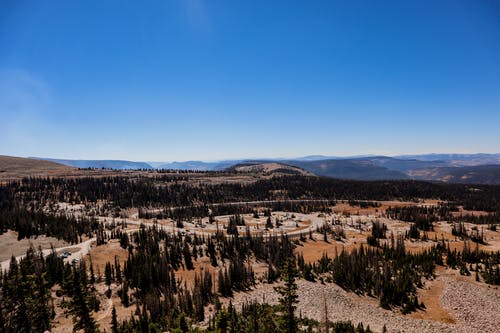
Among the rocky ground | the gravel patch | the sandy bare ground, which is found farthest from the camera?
the sandy bare ground

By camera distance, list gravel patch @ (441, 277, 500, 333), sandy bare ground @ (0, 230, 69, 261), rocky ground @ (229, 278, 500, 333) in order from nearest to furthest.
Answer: rocky ground @ (229, 278, 500, 333) → gravel patch @ (441, 277, 500, 333) → sandy bare ground @ (0, 230, 69, 261)

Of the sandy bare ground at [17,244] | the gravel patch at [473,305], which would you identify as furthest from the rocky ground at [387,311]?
the sandy bare ground at [17,244]

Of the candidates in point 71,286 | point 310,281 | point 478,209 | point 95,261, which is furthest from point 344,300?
point 478,209

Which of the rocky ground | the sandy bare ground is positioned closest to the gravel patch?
the rocky ground

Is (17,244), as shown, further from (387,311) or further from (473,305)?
(473,305)

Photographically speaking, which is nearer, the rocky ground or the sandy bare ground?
the rocky ground

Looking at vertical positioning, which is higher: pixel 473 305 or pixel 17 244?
pixel 17 244

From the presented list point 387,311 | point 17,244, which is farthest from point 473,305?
point 17,244

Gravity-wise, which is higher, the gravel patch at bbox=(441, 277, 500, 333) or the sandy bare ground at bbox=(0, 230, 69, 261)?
the sandy bare ground at bbox=(0, 230, 69, 261)

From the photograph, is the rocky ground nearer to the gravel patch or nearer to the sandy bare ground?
the gravel patch

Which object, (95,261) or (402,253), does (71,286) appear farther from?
(402,253)

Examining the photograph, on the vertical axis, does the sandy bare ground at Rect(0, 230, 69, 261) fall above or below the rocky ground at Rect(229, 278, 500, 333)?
above
